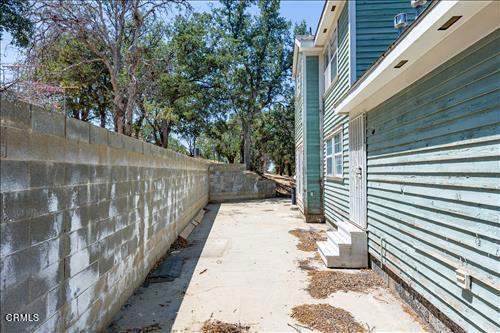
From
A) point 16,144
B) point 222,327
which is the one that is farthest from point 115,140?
point 222,327

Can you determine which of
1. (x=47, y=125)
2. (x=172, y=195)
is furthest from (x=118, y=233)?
(x=172, y=195)

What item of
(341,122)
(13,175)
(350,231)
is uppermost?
(341,122)

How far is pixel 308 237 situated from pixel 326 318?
436 centimetres

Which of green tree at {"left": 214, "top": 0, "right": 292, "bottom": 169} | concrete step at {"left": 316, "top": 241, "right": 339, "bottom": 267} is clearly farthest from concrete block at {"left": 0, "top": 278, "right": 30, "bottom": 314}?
green tree at {"left": 214, "top": 0, "right": 292, "bottom": 169}

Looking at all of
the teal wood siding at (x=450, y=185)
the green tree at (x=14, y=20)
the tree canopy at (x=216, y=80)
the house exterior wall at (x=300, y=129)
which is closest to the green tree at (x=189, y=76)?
the tree canopy at (x=216, y=80)

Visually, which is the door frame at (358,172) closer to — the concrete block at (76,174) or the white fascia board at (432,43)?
the white fascia board at (432,43)

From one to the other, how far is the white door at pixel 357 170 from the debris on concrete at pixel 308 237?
1089 mm

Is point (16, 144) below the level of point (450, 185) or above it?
above

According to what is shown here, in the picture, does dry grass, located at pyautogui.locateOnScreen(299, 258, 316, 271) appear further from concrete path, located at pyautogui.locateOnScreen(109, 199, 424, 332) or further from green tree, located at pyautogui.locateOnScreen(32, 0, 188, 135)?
green tree, located at pyautogui.locateOnScreen(32, 0, 188, 135)

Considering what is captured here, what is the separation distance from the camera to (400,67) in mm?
3623

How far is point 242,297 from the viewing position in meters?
4.14

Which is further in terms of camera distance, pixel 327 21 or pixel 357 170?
pixel 327 21

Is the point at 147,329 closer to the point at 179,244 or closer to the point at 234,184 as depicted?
the point at 179,244

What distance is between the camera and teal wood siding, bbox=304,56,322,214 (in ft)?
33.9
